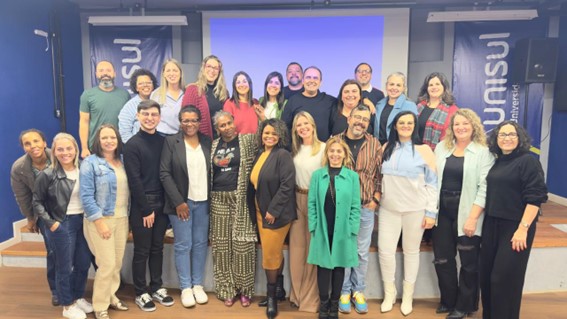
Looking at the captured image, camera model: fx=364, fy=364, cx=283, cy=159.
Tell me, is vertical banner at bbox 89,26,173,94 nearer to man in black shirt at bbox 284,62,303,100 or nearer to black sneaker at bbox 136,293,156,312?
man in black shirt at bbox 284,62,303,100

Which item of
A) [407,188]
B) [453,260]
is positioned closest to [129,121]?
[407,188]

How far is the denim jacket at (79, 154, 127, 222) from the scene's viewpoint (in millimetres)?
2480

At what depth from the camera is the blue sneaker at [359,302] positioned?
285 cm

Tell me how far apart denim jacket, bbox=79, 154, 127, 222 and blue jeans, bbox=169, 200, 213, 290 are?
0.47 m

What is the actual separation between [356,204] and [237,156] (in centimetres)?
95

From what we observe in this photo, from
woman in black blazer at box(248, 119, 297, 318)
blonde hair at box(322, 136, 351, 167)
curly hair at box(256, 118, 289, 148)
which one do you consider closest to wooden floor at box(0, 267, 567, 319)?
woman in black blazer at box(248, 119, 297, 318)

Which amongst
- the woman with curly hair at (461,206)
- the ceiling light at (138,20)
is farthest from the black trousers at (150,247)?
the ceiling light at (138,20)

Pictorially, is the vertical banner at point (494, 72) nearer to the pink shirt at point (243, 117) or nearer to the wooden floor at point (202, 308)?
the wooden floor at point (202, 308)

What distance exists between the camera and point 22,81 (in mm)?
4090

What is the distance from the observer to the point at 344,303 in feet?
9.34

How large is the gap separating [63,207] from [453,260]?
2858mm

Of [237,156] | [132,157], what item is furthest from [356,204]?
[132,157]

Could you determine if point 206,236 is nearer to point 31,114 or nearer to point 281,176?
point 281,176

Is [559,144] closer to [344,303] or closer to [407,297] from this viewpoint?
[407,297]
